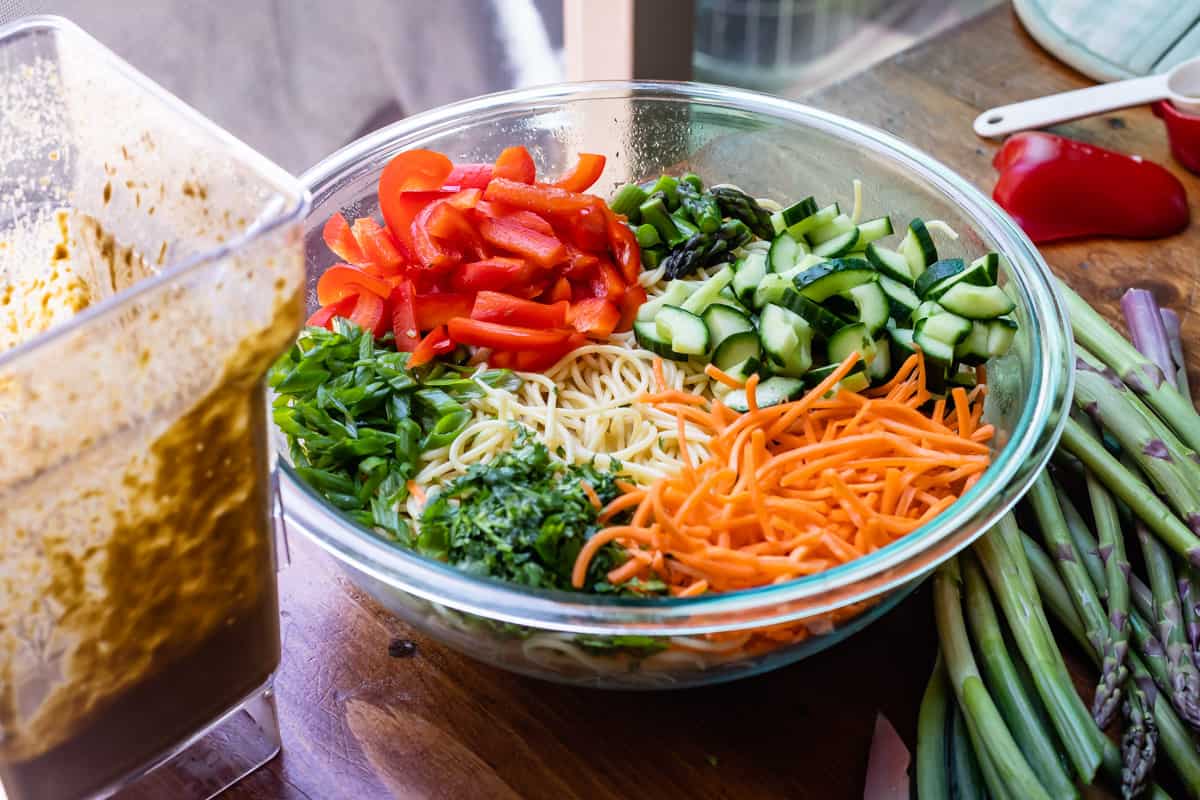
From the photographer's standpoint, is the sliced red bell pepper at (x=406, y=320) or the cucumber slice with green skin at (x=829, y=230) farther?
the cucumber slice with green skin at (x=829, y=230)

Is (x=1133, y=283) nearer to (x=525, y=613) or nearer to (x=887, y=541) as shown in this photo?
(x=887, y=541)

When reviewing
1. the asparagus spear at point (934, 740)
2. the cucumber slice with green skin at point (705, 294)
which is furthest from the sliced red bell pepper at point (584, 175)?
the asparagus spear at point (934, 740)

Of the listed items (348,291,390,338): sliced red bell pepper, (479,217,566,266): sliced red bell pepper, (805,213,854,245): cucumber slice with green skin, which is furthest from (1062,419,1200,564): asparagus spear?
(348,291,390,338): sliced red bell pepper

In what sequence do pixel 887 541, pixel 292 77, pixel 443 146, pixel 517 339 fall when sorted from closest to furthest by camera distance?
pixel 887 541
pixel 517 339
pixel 443 146
pixel 292 77

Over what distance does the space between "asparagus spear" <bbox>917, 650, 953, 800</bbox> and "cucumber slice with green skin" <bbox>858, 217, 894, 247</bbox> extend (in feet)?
2.31

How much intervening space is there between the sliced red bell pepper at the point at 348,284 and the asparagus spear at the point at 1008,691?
36.8 inches

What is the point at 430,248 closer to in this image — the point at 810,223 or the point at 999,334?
the point at 810,223

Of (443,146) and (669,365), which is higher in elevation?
(443,146)

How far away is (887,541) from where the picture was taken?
1332 millimetres

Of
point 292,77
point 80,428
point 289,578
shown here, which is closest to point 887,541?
point 289,578

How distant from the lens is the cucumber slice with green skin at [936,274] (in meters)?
1.66

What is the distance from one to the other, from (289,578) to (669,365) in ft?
2.10

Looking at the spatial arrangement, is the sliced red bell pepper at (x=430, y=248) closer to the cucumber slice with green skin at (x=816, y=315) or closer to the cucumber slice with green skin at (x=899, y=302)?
the cucumber slice with green skin at (x=816, y=315)

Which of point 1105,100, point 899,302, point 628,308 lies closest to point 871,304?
point 899,302
